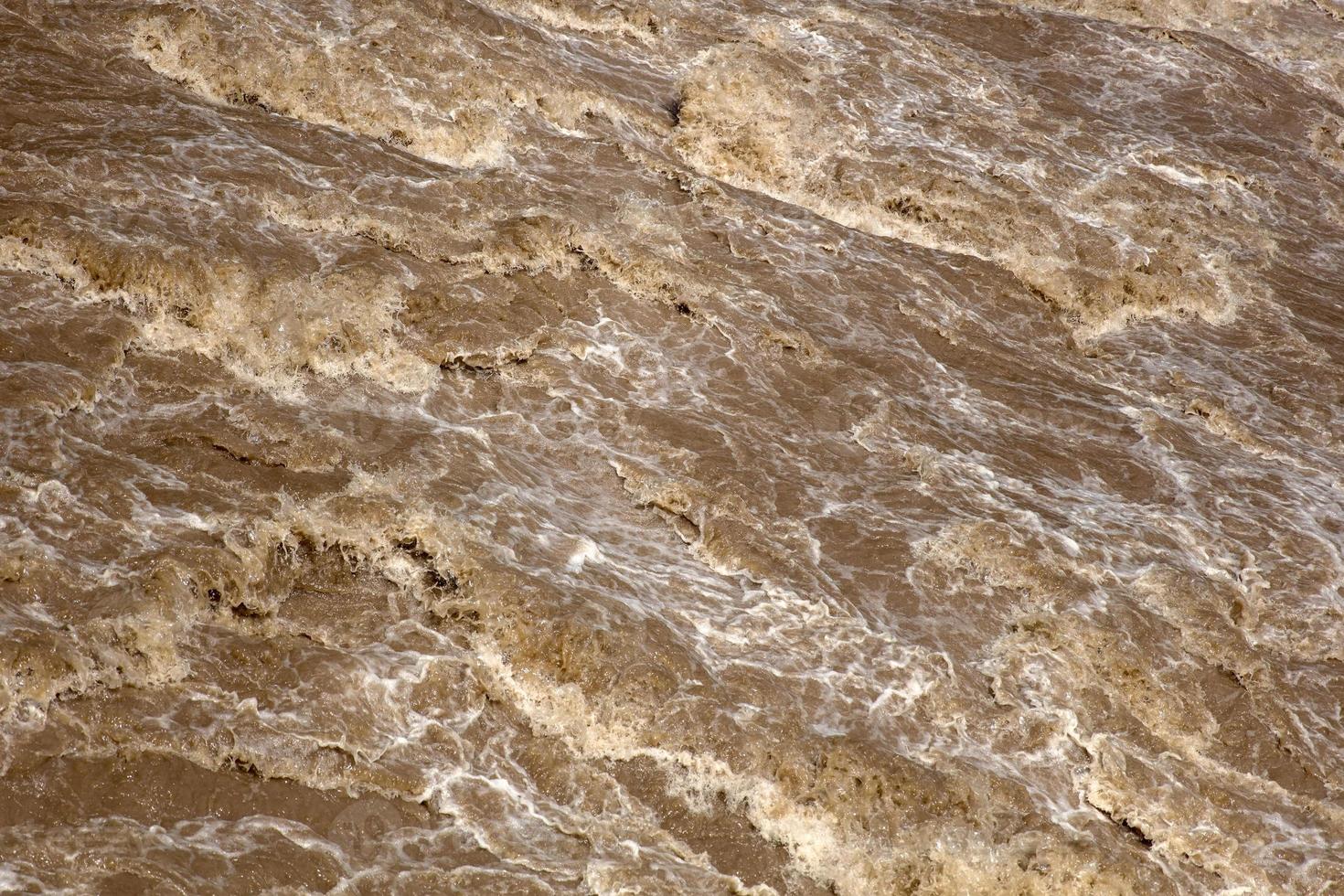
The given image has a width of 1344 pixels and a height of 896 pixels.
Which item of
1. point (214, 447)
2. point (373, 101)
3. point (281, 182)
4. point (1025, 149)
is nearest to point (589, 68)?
point (373, 101)

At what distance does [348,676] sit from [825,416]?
19.0 ft

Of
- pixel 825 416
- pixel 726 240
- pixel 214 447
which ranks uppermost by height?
pixel 726 240

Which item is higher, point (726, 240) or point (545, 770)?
point (726, 240)

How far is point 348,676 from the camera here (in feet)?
26.6

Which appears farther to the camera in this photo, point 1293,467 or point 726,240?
point 726,240

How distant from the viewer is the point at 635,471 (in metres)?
10.7

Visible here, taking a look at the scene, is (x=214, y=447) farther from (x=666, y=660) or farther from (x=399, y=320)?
(x=666, y=660)

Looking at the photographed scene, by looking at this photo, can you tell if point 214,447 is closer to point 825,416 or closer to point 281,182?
point 281,182

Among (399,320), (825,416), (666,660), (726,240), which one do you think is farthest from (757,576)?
(726,240)

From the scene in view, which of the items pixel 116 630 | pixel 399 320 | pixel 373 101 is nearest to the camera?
pixel 116 630

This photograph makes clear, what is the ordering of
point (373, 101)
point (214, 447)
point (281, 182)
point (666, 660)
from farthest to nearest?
point (373, 101) → point (281, 182) → point (214, 447) → point (666, 660)

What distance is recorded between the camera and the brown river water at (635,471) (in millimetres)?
7793

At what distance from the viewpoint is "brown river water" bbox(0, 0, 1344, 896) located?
7.79 meters

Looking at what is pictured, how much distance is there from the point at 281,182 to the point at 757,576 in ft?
21.8
